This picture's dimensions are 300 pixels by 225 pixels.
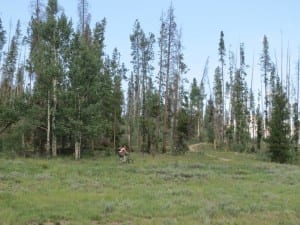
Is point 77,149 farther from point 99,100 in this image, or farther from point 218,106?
point 218,106

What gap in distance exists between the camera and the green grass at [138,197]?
39.9 ft

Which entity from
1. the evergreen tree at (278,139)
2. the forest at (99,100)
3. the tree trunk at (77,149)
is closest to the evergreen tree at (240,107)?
the forest at (99,100)

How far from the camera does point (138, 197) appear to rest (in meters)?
16.1

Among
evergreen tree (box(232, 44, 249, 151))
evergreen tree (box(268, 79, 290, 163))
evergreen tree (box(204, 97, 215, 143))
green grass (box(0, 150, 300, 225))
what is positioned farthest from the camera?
evergreen tree (box(204, 97, 215, 143))

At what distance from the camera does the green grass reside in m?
12.2

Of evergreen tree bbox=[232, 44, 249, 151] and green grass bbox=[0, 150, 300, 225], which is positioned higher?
evergreen tree bbox=[232, 44, 249, 151]

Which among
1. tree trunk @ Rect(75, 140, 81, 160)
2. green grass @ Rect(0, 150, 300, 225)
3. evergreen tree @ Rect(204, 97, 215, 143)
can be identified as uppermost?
evergreen tree @ Rect(204, 97, 215, 143)

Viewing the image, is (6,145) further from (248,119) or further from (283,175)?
(248,119)

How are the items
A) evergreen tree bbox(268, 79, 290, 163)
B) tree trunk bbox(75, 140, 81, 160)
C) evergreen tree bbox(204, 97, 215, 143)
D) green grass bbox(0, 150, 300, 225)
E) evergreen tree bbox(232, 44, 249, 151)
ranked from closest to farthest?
green grass bbox(0, 150, 300, 225)
tree trunk bbox(75, 140, 81, 160)
evergreen tree bbox(268, 79, 290, 163)
evergreen tree bbox(232, 44, 249, 151)
evergreen tree bbox(204, 97, 215, 143)

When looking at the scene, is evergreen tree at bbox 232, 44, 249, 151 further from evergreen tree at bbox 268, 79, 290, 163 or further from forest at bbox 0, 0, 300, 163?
evergreen tree at bbox 268, 79, 290, 163

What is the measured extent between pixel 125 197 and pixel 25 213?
470cm

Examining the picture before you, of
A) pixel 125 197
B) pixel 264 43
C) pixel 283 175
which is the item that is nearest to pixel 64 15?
pixel 283 175

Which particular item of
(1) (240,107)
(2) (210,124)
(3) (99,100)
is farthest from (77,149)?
(2) (210,124)

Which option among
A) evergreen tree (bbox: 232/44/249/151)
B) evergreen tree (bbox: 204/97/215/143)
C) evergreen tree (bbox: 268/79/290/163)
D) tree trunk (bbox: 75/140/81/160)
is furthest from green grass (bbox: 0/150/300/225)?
evergreen tree (bbox: 204/97/215/143)
